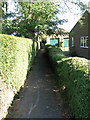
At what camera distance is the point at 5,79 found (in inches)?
126

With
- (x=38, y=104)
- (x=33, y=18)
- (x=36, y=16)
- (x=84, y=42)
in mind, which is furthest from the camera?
(x=84, y=42)

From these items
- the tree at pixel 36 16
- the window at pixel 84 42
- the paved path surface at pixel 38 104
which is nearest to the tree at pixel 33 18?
the tree at pixel 36 16

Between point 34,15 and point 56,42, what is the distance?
22996 mm

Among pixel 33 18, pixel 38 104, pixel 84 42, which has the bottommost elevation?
pixel 38 104

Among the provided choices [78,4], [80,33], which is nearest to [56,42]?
[80,33]

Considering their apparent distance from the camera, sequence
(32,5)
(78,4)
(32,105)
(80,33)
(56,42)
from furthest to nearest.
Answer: (56,42) < (80,33) < (32,5) < (78,4) < (32,105)

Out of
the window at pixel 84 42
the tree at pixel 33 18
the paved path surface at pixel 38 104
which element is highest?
the tree at pixel 33 18

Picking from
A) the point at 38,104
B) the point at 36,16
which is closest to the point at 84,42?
the point at 36,16

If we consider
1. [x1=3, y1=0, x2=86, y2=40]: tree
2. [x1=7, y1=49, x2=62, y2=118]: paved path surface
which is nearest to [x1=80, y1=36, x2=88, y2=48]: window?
[x1=3, y1=0, x2=86, y2=40]: tree

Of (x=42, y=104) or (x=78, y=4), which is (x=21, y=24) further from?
(x=42, y=104)

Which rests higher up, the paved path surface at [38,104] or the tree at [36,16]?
the tree at [36,16]

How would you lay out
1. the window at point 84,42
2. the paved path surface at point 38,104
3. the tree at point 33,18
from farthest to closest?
1. the window at point 84,42
2. the tree at point 33,18
3. the paved path surface at point 38,104

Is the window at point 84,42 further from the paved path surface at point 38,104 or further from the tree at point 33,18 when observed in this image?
the paved path surface at point 38,104

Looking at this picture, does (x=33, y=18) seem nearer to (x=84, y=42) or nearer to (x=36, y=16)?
(x=36, y=16)
